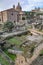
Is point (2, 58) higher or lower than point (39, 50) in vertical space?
lower

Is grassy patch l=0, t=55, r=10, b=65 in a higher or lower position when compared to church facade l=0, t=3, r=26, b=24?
lower

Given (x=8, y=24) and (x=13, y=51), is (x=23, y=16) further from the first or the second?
(x=13, y=51)

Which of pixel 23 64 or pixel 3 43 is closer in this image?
pixel 23 64

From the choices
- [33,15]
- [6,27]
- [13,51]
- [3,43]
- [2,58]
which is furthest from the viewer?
[33,15]

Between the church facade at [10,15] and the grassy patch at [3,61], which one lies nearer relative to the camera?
the grassy patch at [3,61]

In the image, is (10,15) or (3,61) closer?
(3,61)

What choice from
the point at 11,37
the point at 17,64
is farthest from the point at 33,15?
the point at 17,64

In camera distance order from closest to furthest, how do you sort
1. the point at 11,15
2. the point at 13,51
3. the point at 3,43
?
the point at 13,51, the point at 3,43, the point at 11,15

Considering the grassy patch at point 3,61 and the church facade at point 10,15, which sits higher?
the church facade at point 10,15

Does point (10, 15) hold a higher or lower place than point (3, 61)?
higher

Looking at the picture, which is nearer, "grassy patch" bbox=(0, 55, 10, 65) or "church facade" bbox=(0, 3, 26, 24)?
"grassy patch" bbox=(0, 55, 10, 65)
